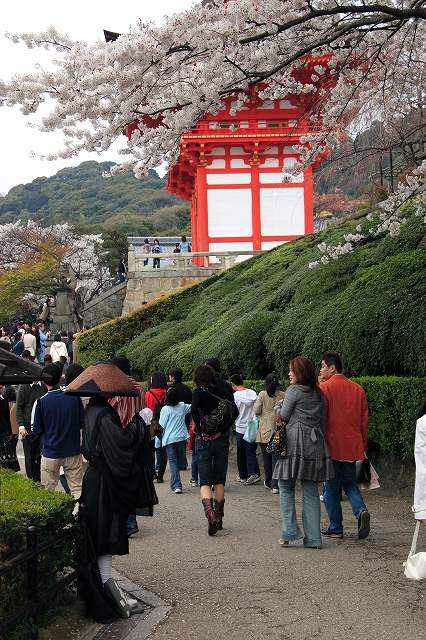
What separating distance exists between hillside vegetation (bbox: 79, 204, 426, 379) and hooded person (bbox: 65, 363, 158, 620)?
536 cm

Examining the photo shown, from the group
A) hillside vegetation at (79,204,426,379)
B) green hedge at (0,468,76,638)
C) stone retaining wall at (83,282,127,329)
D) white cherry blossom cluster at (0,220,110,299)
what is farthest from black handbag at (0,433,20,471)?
white cherry blossom cluster at (0,220,110,299)

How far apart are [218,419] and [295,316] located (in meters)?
6.15

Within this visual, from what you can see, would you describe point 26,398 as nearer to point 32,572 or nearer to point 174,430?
point 174,430

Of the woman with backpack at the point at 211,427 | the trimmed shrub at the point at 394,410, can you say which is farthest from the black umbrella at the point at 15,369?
the trimmed shrub at the point at 394,410

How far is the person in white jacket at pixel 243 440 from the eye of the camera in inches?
507

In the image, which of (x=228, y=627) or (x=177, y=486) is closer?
(x=228, y=627)

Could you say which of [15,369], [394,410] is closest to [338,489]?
[394,410]

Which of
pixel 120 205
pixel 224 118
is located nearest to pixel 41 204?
pixel 120 205

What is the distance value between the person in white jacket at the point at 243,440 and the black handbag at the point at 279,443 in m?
4.73

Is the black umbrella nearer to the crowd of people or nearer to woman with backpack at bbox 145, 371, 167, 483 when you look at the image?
the crowd of people

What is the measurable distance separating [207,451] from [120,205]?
290 ft

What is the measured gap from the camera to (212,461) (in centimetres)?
926

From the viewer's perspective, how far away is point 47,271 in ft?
140

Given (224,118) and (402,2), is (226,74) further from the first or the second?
(224,118)
